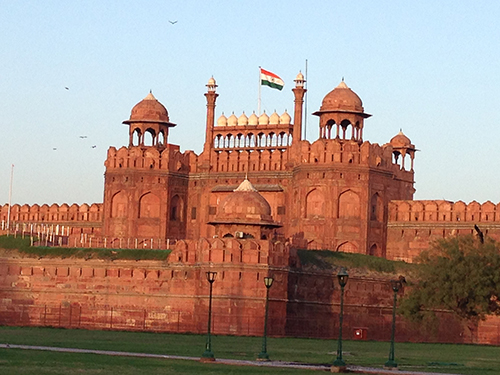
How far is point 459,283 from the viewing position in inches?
2534

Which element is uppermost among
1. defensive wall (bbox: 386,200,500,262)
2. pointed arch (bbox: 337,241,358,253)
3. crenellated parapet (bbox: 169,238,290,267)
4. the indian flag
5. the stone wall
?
the indian flag

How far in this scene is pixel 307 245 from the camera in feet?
257

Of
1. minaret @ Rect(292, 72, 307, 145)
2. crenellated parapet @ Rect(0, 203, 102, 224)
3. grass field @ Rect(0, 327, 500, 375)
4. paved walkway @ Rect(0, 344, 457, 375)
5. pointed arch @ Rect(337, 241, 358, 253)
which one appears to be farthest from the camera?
crenellated parapet @ Rect(0, 203, 102, 224)

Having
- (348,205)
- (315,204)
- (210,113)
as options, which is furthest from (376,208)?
(210,113)

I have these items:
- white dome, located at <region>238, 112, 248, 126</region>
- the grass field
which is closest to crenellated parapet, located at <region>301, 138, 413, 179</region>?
white dome, located at <region>238, 112, 248, 126</region>

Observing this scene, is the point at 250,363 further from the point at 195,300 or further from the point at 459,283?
the point at 195,300

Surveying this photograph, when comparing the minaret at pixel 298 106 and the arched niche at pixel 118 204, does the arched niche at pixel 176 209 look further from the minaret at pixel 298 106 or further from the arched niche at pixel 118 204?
the minaret at pixel 298 106

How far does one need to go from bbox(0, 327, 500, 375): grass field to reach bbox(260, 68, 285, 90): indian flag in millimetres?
24154

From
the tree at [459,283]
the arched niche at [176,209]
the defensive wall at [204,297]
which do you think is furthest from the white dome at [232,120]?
the tree at [459,283]

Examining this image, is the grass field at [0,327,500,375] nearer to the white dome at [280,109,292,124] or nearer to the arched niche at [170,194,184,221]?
the white dome at [280,109,292,124]

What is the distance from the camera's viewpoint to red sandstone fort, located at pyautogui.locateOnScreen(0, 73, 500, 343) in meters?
66.8

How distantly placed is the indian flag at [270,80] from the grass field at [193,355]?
79.2 ft

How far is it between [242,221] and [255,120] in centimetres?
1478

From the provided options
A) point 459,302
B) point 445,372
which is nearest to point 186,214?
point 459,302
